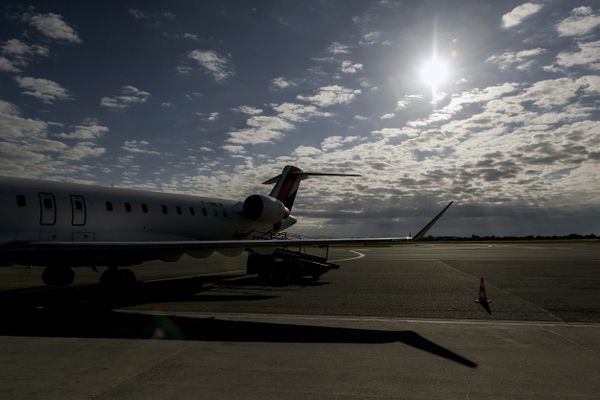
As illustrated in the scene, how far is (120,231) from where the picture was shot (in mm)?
16391

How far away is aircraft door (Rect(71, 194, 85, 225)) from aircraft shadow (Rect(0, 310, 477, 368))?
518 centimetres

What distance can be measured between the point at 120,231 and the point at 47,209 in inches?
108

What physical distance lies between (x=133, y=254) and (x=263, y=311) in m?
6.31

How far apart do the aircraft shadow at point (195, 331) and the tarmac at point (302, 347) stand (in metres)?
0.03

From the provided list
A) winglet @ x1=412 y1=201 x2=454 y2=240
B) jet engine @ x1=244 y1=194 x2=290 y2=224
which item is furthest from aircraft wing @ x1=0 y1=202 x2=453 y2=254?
jet engine @ x1=244 y1=194 x2=290 y2=224

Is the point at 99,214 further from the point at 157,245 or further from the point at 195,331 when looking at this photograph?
the point at 195,331

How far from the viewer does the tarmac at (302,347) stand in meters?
5.32

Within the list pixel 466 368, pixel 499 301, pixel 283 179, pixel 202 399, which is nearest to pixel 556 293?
pixel 499 301

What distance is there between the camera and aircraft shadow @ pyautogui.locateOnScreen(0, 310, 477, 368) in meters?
7.82

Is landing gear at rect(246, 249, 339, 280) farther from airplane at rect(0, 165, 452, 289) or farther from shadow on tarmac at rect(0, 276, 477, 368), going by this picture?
shadow on tarmac at rect(0, 276, 477, 368)

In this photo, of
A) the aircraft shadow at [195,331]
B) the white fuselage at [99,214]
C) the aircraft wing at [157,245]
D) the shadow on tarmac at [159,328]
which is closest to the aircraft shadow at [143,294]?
the shadow on tarmac at [159,328]

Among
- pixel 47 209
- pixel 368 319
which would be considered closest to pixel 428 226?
pixel 368 319

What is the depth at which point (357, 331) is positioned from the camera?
8.51 m

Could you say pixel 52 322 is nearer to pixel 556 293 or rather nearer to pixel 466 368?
pixel 466 368
